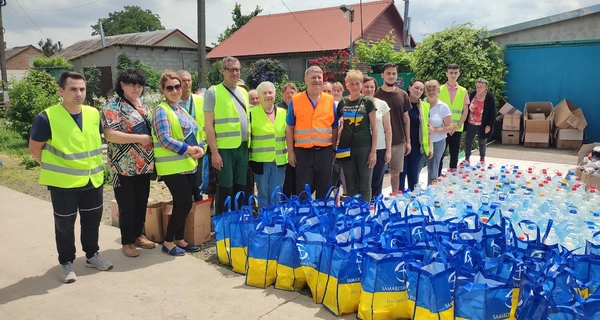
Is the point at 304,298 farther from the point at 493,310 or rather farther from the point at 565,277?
the point at 565,277

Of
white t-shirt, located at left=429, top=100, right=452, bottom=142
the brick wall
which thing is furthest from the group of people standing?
the brick wall

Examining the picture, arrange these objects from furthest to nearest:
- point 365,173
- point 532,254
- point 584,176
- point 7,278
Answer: point 584,176 → point 365,173 → point 7,278 → point 532,254

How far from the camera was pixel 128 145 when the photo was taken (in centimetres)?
407

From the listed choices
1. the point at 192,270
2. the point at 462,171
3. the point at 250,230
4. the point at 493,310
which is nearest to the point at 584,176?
the point at 462,171

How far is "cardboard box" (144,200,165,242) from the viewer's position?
4.61 m

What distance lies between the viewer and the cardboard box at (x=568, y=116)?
1002cm

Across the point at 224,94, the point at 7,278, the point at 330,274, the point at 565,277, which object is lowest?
the point at 7,278

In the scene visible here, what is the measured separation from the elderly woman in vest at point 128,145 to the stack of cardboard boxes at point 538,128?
9597 millimetres

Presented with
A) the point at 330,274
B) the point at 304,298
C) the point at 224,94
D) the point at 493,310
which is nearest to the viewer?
the point at 493,310

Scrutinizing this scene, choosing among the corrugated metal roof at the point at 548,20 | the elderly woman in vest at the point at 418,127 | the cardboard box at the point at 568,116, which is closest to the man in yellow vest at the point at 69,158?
the elderly woman in vest at the point at 418,127

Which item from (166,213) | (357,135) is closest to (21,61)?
(166,213)

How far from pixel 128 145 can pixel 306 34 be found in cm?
2185

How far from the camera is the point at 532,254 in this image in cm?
278

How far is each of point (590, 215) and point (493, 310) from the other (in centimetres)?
183
